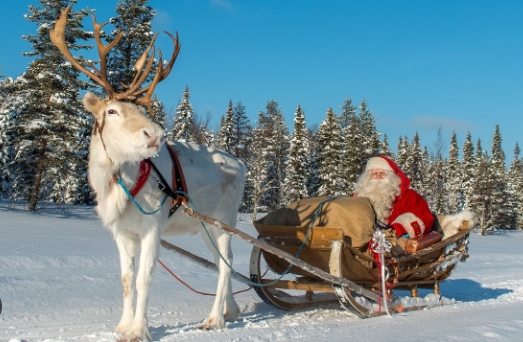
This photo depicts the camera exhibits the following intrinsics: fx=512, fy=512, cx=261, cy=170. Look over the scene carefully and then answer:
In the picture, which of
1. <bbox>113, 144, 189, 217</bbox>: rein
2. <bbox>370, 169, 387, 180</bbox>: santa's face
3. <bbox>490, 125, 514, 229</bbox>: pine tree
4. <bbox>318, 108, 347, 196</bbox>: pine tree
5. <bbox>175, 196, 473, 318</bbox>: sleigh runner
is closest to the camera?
<bbox>113, 144, 189, 217</bbox>: rein

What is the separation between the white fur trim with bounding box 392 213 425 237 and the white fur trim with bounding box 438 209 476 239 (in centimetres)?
125

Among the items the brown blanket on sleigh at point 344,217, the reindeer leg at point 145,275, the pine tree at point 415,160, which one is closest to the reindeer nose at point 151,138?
the reindeer leg at point 145,275

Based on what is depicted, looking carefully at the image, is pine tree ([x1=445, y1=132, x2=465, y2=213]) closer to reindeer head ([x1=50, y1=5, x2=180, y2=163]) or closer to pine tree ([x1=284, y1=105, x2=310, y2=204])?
pine tree ([x1=284, y1=105, x2=310, y2=204])

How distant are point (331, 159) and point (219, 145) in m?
12.9

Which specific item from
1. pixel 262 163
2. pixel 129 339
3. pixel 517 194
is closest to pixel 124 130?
pixel 129 339

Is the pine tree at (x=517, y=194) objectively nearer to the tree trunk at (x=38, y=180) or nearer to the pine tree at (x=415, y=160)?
the pine tree at (x=415, y=160)

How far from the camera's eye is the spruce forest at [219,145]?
26.9 m

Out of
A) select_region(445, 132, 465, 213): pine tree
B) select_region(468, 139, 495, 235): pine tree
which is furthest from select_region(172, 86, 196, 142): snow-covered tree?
select_region(445, 132, 465, 213): pine tree

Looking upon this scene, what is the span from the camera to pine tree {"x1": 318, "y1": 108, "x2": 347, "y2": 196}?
4303 cm

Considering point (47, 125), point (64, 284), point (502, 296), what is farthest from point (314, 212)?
point (47, 125)

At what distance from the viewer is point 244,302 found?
314 inches

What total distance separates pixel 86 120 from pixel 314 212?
A: 75.3 feet

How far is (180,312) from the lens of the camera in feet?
22.5

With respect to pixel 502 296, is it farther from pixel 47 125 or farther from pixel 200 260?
pixel 47 125
